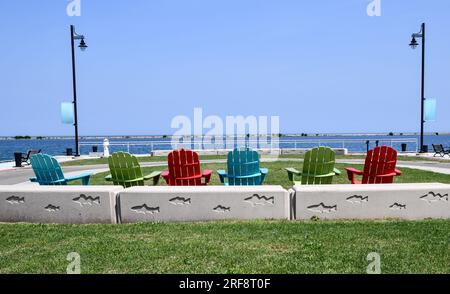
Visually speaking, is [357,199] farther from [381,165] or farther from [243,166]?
[243,166]

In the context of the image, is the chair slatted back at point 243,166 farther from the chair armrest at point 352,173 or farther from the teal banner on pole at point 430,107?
the teal banner on pole at point 430,107

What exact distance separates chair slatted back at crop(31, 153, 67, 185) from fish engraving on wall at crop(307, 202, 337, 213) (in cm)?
513

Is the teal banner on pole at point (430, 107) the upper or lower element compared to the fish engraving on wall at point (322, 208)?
upper


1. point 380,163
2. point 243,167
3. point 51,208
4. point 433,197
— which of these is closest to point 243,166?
point 243,167

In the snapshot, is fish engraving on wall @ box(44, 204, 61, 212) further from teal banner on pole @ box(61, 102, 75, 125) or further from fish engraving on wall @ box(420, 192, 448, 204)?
teal banner on pole @ box(61, 102, 75, 125)

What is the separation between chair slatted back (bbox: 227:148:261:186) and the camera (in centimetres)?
824

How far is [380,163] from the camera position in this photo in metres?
8.27

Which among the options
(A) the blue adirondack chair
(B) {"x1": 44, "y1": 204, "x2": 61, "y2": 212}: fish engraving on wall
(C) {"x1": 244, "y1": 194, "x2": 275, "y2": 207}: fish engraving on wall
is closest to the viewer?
(C) {"x1": 244, "y1": 194, "x2": 275, "y2": 207}: fish engraving on wall

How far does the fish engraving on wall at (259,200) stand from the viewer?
6285mm

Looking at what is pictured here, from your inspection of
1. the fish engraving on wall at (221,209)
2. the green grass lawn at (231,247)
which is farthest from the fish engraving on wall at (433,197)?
the fish engraving on wall at (221,209)

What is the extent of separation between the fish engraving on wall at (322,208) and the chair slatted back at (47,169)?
5.13 metres

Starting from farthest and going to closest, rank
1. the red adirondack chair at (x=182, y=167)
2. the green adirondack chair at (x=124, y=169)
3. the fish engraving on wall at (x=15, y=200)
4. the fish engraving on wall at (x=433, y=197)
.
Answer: the green adirondack chair at (x=124, y=169)
the red adirondack chair at (x=182, y=167)
the fish engraving on wall at (x=15, y=200)
the fish engraving on wall at (x=433, y=197)

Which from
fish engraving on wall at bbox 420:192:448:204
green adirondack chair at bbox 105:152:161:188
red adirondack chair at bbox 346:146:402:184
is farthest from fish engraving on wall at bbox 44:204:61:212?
red adirondack chair at bbox 346:146:402:184
